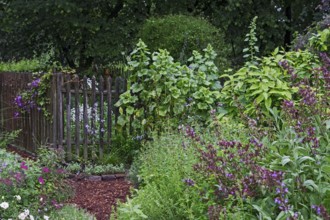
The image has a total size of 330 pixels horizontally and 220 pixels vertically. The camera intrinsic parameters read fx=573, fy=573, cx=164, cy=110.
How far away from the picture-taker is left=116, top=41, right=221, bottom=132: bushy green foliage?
812cm

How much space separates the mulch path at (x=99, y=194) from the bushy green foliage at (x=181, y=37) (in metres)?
2.84

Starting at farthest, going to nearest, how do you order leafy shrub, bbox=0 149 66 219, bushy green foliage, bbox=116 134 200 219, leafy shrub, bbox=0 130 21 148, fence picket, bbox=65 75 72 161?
leafy shrub, bbox=0 130 21 148 < fence picket, bbox=65 75 72 161 < leafy shrub, bbox=0 149 66 219 < bushy green foliage, bbox=116 134 200 219

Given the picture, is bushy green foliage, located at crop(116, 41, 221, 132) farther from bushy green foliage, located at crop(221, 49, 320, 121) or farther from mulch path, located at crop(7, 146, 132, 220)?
mulch path, located at crop(7, 146, 132, 220)

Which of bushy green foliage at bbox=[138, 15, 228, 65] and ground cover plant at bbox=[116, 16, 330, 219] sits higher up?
bushy green foliage at bbox=[138, 15, 228, 65]

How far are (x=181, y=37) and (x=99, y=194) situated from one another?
3.65m

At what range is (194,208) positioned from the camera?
4.23m

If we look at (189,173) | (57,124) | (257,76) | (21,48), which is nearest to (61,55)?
(21,48)

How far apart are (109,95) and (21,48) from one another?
345 inches

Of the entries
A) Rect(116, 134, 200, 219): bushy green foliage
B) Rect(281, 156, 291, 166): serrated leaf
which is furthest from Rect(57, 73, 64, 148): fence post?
Rect(281, 156, 291, 166): serrated leaf

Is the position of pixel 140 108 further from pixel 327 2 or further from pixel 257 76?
pixel 327 2

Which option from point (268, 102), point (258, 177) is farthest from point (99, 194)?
point (258, 177)

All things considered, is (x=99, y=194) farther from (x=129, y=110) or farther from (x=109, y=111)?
(x=109, y=111)

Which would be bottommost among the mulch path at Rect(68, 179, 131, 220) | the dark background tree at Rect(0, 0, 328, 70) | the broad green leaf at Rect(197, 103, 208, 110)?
the mulch path at Rect(68, 179, 131, 220)

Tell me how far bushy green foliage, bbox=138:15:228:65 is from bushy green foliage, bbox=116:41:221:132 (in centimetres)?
135
